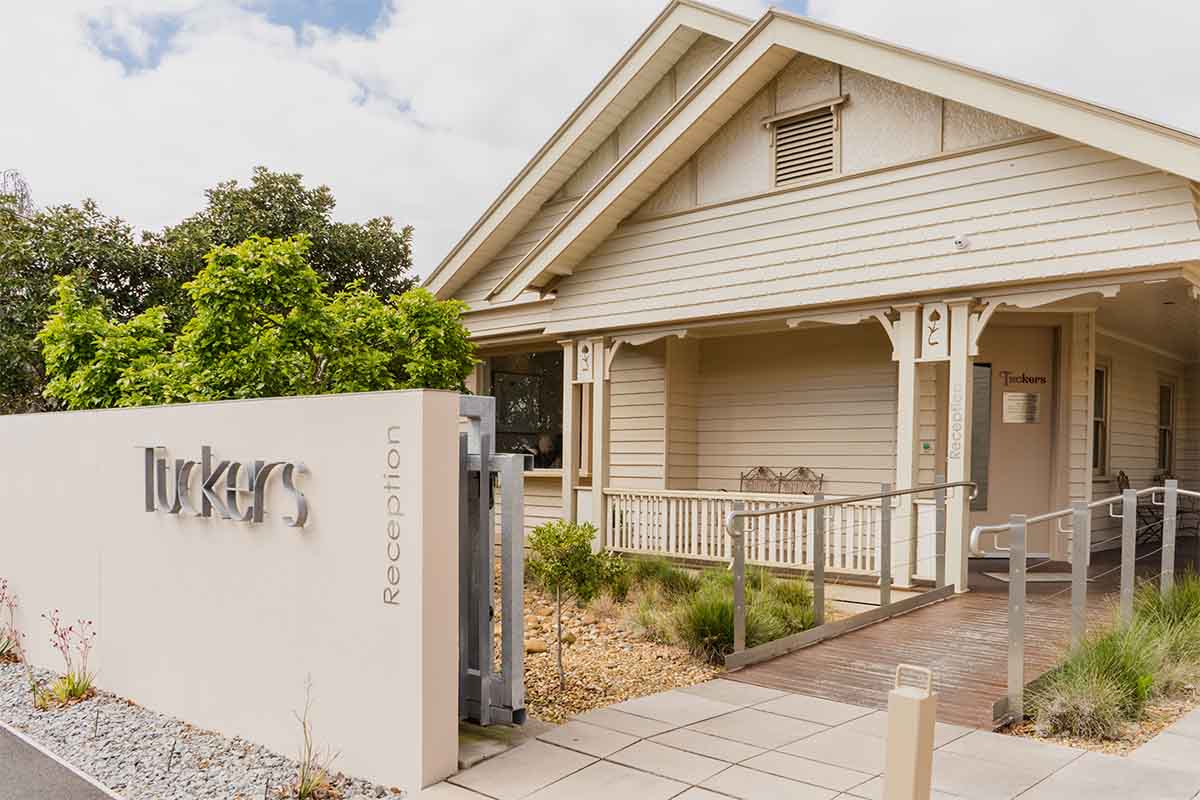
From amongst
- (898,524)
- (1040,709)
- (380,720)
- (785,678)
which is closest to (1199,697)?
(1040,709)

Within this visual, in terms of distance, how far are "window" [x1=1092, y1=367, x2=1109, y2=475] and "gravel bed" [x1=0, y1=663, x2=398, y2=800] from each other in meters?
10.4

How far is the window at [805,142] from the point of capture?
951cm

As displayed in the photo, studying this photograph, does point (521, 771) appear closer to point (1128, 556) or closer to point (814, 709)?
point (814, 709)

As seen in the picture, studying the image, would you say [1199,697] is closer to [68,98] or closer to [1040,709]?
[1040,709]

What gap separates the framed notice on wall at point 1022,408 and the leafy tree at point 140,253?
8.36 metres

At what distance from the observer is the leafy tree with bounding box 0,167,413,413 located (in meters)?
14.1

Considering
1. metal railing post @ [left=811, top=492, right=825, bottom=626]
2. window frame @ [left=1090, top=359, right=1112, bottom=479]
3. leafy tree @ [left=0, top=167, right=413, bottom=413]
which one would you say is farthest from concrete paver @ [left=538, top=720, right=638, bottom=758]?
window frame @ [left=1090, top=359, right=1112, bottom=479]

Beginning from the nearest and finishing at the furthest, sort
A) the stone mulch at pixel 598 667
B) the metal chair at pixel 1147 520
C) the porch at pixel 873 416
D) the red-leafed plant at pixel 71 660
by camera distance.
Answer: the stone mulch at pixel 598 667, the red-leafed plant at pixel 71 660, the porch at pixel 873 416, the metal chair at pixel 1147 520

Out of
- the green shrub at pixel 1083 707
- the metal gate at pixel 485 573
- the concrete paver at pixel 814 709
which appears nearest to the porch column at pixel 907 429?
the concrete paver at pixel 814 709

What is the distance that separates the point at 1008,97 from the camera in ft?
25.5

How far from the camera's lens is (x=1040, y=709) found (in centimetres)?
512

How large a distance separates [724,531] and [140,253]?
455 inches

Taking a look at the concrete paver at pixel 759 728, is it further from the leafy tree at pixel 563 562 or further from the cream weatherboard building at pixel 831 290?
the cream weatherboard building at pixel 831 290

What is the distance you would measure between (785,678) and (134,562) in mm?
4625
